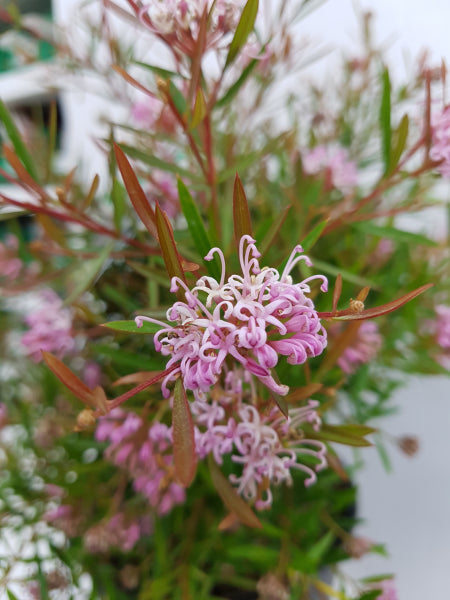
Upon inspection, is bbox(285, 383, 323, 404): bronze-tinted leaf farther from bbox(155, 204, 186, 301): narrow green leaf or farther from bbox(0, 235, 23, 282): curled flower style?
bbox(0, 235, 23, 282): curled flower style

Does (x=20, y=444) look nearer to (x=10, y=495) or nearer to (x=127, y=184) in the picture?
(x=10, y=495)

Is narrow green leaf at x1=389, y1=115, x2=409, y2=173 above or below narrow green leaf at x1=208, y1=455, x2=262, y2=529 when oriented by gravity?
above

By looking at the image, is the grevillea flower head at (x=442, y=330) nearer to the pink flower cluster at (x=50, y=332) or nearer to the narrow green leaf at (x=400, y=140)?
the narrow green leaf at (x=400, y=140)

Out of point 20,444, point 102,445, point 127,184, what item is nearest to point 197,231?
point 127,184

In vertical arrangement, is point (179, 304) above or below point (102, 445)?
above

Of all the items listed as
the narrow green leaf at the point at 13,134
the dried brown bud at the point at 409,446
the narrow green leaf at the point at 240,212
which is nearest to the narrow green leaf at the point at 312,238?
the narrow green leaf at the point at 240,212

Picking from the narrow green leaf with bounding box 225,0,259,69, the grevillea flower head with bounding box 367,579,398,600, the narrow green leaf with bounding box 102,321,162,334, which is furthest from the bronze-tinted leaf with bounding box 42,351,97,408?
the grevillea flower head with bounding box 367,579,398,600

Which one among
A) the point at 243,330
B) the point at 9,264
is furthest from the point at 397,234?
the point at 9,264
